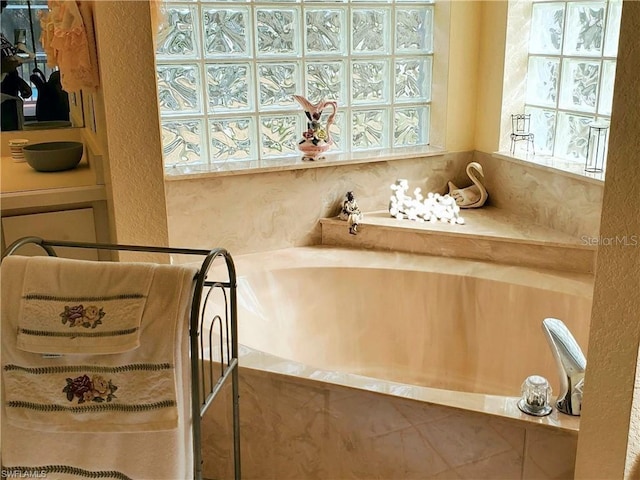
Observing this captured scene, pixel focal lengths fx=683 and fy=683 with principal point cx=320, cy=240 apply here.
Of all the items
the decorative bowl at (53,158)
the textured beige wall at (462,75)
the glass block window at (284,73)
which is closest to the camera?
the decorative bowl at (53,158)

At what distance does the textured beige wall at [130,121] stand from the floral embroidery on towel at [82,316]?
46 centimetres

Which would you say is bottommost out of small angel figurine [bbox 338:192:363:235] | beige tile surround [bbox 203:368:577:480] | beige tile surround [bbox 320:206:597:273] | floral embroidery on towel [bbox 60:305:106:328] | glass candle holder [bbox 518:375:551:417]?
beige tile surround [bbox 203:368:577:480]

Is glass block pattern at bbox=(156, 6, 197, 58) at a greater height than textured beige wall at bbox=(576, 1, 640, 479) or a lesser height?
greater

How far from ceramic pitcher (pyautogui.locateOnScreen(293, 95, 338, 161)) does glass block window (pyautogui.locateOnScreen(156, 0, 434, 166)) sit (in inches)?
3.3

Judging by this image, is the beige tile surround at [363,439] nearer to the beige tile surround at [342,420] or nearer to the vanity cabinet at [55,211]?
the beige tile surround at [342,420]

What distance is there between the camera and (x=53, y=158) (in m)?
2.19

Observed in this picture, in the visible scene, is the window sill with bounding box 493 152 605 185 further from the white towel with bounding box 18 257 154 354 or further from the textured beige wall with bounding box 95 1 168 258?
the white towel with bounding box 18 257 154 354

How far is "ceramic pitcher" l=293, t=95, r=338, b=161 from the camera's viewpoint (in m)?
3.06

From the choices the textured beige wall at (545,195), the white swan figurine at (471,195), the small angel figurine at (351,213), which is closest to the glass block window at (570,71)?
the textured beige wall at (545,195)

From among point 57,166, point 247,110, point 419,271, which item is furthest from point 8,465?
point 247,110

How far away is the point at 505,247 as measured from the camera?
2881 mm

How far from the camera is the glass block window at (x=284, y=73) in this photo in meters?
2.96

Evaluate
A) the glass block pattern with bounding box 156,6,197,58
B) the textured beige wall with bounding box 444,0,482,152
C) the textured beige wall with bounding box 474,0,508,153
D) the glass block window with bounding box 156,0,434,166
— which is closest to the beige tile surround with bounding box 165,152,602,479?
the glass block window with bounding box 156,0,434,166

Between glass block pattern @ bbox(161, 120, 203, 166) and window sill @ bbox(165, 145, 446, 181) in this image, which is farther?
glass block pattern @ bbox(161, 120, 203, 166)
